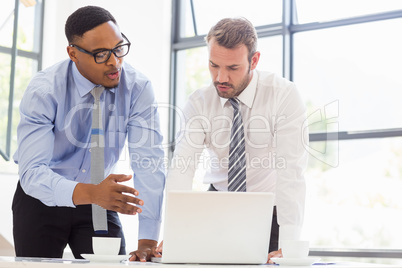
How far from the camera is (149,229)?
90.3 inches

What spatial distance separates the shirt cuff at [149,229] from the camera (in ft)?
7.43

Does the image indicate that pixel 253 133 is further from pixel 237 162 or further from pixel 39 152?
pixel 39 152

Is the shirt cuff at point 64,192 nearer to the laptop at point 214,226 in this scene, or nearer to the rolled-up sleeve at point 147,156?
the rolled-up sleeve at point 147,156

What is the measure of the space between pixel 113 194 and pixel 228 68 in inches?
36.6

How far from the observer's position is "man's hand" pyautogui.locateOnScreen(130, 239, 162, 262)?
6.43 ft

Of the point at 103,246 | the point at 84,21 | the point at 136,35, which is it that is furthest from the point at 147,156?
the point at 136,35

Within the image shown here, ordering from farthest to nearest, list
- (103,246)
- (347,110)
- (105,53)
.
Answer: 1. (347,110)
2. (105,53)
3. (103,246)

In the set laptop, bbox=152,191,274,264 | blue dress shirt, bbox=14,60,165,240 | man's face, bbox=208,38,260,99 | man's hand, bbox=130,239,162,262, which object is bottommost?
man's hand, bbox=130,239,162,262

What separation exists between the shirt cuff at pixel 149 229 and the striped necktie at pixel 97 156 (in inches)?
6.2

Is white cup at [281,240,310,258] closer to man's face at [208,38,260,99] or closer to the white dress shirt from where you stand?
the white dress shirt

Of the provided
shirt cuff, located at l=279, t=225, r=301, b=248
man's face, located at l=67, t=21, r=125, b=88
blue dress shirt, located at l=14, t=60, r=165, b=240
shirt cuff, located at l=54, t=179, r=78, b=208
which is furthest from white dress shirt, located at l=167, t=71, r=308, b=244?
shirt cuff, located at l=54, t=179, r=78, b=208

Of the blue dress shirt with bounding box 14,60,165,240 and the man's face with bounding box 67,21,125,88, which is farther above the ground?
the man's face with bounding box 67,21,125,88

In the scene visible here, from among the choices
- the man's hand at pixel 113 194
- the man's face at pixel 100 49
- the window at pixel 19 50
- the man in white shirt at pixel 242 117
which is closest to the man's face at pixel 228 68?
the man in white shirt at pixel 242 117

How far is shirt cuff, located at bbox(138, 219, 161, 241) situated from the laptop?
0.69m
